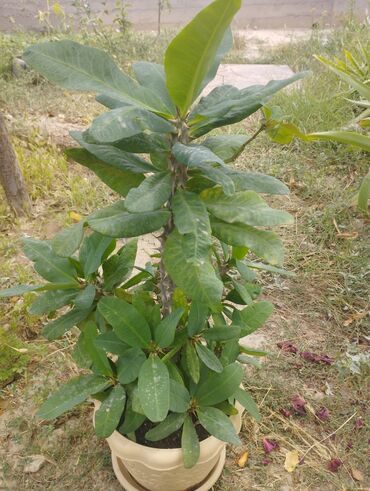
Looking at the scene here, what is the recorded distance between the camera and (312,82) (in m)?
3.84

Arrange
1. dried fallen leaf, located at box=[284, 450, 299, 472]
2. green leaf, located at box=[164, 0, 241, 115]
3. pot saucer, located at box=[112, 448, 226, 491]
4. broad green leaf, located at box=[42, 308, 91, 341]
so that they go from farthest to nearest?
dried fallen leaf, located at box=[284, 450, 299, 472] → pot saucer, located at box=[112, 448, 226, 491] → broad green leaf, located at box=[42, 308, 91, 341] → green leaf, located at box=[164, 0, 241, 115]

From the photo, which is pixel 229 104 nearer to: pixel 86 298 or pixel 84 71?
pixel 84 71

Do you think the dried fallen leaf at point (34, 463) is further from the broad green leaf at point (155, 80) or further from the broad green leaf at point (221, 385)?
the broad green leaf at point (155, 80)

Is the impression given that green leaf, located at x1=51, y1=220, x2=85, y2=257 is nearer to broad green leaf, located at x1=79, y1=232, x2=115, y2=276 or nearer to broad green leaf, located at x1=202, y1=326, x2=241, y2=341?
broad green leaf, located at x1=79, y1=232, x2=115, y2=276

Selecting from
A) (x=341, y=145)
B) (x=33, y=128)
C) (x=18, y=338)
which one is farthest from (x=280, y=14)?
(x=18, y=338)

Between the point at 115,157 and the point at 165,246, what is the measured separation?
0.21 meters

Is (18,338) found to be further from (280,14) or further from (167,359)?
(280,14)

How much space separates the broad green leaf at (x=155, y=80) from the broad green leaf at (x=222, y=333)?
1.75ft

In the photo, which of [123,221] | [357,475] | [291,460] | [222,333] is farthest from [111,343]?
[357,475]

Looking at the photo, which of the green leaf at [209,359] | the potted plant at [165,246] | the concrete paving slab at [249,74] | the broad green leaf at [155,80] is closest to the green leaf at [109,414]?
the potted plant at [165,246]

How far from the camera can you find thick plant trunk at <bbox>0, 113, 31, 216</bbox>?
2.30 metres

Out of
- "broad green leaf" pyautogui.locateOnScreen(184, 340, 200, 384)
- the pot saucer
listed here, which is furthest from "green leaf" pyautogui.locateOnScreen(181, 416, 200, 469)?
the pot saucer

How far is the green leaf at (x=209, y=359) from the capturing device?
3.68 ft

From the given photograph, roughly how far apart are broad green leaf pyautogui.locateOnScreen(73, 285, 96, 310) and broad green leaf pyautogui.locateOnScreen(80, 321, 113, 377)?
58 mm
